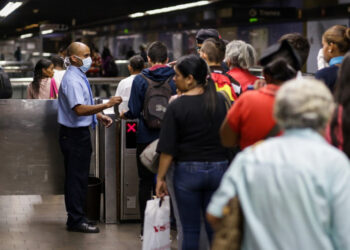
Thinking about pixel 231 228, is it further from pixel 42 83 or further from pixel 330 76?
pixel 42 83

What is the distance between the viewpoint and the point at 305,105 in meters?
2.46

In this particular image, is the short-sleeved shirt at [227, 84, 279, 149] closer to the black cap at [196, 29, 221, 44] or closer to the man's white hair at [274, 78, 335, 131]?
the man's white hair at [274, 78, 335, 131]

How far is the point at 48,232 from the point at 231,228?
4.08 meters

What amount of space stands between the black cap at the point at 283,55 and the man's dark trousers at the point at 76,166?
272 centimetres

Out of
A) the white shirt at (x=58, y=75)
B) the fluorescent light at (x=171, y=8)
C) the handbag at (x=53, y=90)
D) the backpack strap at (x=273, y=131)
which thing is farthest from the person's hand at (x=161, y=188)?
the fluorescent light at (x=171, y=8)

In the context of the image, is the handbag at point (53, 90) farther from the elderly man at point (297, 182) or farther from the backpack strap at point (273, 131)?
the elderly man at point (297, 182)

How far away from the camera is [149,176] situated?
19.0ft

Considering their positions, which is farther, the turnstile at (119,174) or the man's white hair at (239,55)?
the turnstile at (119,174)

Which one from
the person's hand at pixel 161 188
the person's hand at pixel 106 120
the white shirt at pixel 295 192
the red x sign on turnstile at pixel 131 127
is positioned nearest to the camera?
the white shirt at pixel 295 192

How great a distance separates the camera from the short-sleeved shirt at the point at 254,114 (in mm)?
3508

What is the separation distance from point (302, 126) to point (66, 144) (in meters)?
3.89

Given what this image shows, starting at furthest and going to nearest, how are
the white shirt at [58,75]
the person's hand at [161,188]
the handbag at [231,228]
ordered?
the white shirt at [58,75] → the person's hand at [161,188] → the handbag at [231,228]

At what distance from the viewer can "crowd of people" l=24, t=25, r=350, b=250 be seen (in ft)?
8.03

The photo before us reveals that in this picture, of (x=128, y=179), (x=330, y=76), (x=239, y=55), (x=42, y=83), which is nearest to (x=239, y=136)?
(x=330, y=76)
